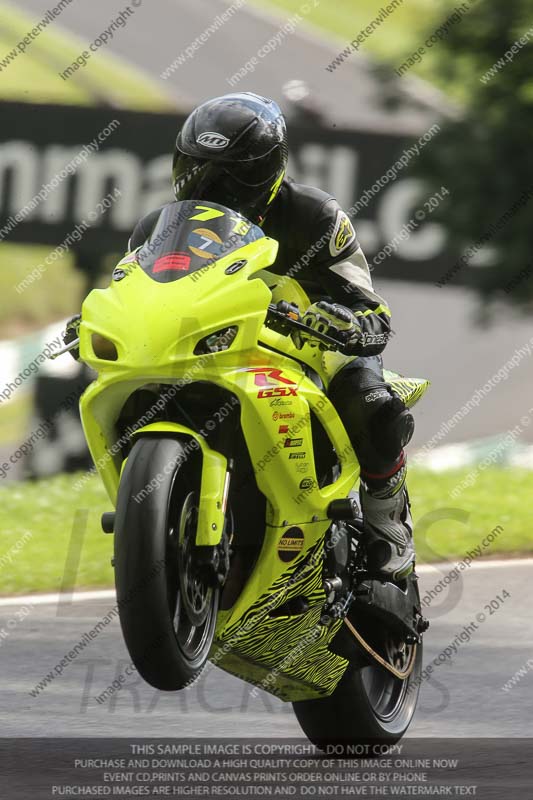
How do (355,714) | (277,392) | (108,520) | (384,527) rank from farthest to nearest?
(355,714) < (384,527) < (108,520) < (277,392)

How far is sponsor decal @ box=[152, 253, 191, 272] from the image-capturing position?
164 inches

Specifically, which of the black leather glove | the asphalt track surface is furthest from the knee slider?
the asphalt track surface

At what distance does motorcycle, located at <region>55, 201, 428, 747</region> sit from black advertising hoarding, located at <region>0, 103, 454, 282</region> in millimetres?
7571

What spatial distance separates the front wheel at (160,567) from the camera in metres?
3.74

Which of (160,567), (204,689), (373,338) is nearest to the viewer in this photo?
(160,567)

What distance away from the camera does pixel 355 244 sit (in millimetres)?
4793

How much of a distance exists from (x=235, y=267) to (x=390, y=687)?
1.98 m

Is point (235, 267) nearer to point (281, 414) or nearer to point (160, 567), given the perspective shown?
point (281, 414)

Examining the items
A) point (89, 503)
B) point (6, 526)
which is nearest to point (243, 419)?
point (6, 526)

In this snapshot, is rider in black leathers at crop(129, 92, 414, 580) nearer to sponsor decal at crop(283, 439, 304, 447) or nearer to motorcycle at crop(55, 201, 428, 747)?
motorcycle at crop(55, 201, 428, 747)

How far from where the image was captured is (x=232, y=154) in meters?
4.38

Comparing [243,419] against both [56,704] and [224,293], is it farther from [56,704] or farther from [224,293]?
[56,704]

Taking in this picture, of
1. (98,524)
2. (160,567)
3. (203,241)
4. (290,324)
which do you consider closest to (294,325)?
(290,324)

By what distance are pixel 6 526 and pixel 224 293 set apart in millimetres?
5977
